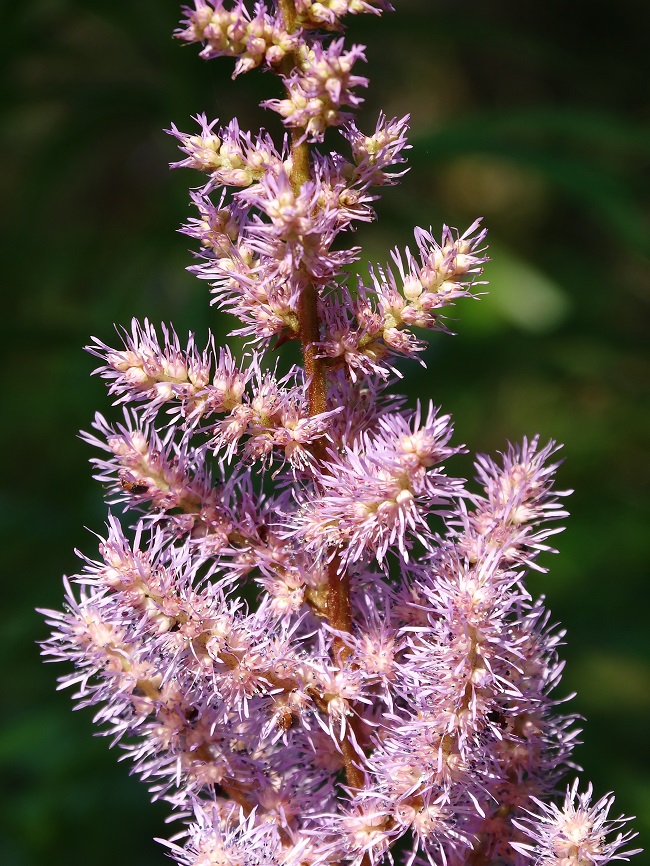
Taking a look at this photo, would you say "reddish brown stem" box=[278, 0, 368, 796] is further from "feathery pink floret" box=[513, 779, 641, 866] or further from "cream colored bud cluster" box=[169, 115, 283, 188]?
"feathery pink floret" box=[513, 779, 641, 866]

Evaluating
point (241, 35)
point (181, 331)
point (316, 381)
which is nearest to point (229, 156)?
point (241, 35)

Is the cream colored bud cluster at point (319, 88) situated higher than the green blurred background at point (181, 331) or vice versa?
the green blurred background at point (181, 331)

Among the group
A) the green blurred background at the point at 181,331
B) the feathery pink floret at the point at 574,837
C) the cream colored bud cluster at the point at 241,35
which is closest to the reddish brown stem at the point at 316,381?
the cream colored bud cluster at the point at 241,35

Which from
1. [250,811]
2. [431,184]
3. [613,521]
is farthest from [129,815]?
[431,184]

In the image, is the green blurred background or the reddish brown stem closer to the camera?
the reddish brown stem

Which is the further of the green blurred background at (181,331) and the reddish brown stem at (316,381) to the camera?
the green blurred background at (181,331)

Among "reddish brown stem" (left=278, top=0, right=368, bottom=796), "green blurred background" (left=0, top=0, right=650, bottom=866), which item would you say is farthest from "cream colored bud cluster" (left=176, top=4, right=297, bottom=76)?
"green blurred background" (left=0, top=0, right=650, bottom=866)

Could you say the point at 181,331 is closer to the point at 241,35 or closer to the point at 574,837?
the point at 241,35

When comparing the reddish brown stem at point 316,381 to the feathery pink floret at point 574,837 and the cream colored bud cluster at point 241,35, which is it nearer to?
the cream colored bud cluster at point 241,35
